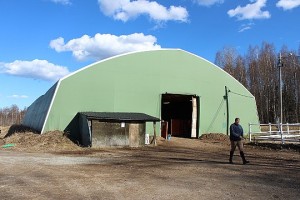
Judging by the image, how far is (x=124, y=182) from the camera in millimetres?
10102

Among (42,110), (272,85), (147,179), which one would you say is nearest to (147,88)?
(42,110)

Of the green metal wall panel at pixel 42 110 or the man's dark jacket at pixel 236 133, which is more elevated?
the green metal wall panel at pixel 42 110

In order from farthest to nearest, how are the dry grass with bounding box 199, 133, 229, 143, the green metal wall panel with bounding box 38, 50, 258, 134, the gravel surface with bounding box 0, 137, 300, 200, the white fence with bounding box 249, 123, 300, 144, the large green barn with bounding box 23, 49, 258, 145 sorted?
1. the dry grass with bounding box 199, 133, 229, 143
2. the green metal wall panel with bounding box 38, 50, 258, 134
3. the large green barn with bounding box 23, 49, 258, 145
4. the white fence with bounding box 249, 123, 300, 144
5. the gravel surface with bounding box 0, 137, 300, 200

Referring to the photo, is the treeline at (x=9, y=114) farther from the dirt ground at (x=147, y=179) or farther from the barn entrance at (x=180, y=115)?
the dirt ground at (x=147, y=179)

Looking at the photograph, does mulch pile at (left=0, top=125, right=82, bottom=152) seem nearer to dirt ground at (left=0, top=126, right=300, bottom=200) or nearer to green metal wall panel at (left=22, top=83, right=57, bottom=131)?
green metal wall panel at (left=22, top=83, right=57, bottom=131)

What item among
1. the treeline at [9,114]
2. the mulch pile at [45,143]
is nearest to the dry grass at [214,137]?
the mulch pile at [45,143]

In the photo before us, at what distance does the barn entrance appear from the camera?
2912cm

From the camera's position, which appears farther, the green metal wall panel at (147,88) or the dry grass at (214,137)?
the dry grass at (214,137)

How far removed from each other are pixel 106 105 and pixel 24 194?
17198 mm

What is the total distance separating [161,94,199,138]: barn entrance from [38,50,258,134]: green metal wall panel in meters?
0.63

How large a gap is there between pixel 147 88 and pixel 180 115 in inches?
351

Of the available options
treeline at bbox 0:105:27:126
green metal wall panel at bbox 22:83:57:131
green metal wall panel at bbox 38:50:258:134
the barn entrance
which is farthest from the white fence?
treeline at bbox 0:105:27:126

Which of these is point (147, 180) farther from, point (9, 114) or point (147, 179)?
point (9, 114)

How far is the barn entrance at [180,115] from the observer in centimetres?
2912
